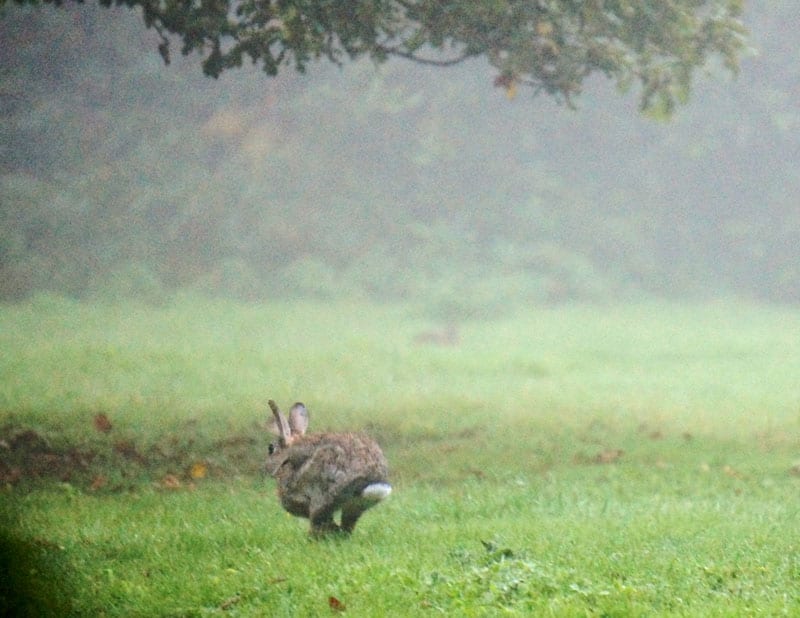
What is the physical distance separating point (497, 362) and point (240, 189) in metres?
10.0

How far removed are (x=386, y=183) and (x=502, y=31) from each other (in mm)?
19984

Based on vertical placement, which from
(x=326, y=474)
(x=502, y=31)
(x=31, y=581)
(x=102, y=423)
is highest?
(x=502, y=31)

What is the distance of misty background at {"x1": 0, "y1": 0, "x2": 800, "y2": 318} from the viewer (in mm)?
20719

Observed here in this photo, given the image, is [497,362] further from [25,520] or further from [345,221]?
[25,520]

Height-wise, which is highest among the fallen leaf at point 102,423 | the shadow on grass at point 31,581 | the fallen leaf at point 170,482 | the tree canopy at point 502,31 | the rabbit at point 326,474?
the tree canopy at point 502,31

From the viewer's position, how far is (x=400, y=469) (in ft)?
35.7

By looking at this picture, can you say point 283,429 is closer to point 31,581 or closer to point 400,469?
point 31,581

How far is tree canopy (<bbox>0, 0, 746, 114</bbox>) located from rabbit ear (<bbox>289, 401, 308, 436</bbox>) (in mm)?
4032

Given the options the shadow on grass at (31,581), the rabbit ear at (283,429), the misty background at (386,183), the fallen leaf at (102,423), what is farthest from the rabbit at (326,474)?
the misty background at (386,183)

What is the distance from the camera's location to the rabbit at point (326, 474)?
21.6ft

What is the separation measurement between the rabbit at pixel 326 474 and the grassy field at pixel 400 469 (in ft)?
0.72

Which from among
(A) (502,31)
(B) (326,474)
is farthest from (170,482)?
(A) (502,31)

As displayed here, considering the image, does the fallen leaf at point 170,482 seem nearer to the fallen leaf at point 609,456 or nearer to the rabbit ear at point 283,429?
the rabbit ear at point 283,429

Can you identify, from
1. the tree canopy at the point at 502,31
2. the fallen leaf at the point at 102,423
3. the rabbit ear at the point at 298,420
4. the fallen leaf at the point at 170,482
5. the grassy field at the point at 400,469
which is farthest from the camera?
the fallen leaf at the point at 102,423
